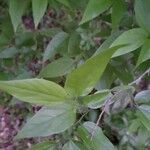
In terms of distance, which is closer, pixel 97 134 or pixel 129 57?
pixel 97 134

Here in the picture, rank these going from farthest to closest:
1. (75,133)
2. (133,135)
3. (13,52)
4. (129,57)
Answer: (133,135) → (13,52) → (129,57) → (75,133)

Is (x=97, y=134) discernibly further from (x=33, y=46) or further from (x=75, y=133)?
(x=33, y=46)

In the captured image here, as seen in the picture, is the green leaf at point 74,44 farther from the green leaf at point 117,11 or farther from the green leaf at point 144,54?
the green leaf at point 144,54

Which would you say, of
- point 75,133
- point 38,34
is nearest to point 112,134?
point 38,34

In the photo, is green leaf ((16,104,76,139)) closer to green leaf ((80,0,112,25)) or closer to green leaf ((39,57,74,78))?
green leaf ((80,0,112,25))

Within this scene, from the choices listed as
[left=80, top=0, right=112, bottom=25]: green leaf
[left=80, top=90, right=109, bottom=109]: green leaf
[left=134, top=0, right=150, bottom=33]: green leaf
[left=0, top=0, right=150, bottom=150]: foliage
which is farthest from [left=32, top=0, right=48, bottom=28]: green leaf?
[left=80, top=90, right=109, bottom=109]: green leaf

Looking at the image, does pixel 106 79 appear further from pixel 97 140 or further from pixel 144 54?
pixel 97 140

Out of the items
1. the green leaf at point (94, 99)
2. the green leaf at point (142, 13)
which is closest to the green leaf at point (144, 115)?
the green leaf at point (94, 99)

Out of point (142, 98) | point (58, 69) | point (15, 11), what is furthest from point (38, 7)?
point (142, 98)
